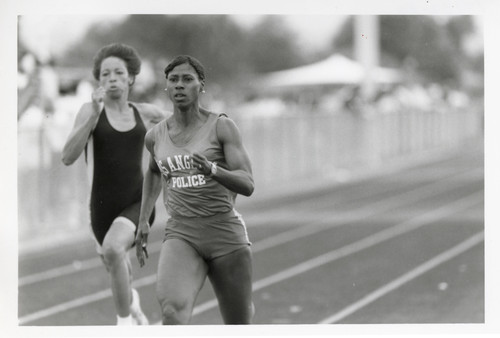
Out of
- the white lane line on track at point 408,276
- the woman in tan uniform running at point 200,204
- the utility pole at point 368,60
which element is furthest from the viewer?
the utility pole at point 368,60

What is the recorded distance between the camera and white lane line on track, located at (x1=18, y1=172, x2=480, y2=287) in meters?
10.7

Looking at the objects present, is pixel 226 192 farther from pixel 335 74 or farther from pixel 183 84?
pixel 335 74

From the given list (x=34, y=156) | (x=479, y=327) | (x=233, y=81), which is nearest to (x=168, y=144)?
(x=479, y=327)

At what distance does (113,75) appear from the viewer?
7.02 metres

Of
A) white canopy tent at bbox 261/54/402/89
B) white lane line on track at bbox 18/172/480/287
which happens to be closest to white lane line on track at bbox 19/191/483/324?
white lane line on track at bbox 18/172/480/287

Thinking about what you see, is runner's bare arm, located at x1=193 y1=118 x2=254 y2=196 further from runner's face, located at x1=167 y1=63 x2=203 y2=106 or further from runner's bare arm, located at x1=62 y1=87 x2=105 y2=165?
runner's bare arm, located at x1=62 y1=87 x2=105 y2=165

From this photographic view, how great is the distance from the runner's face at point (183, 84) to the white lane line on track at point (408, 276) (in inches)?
115

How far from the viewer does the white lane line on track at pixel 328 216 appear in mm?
10711

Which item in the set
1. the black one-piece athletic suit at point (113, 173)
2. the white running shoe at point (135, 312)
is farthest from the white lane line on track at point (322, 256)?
the black one-piece athletic suit at point (113, 173)

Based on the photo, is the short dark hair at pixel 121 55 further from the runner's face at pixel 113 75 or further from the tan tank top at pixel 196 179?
the tan tank top at pixel 196 179

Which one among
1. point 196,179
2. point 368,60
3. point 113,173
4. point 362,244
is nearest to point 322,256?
point 362,244

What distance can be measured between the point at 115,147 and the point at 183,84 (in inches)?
40.1

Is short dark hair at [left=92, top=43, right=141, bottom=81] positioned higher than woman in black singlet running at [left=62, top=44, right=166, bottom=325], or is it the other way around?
short dark hair at [left=92, top=43, right=141, bottom=81]

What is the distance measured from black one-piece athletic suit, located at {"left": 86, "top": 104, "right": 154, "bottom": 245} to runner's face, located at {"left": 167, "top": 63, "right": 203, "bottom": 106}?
0.83 metres
